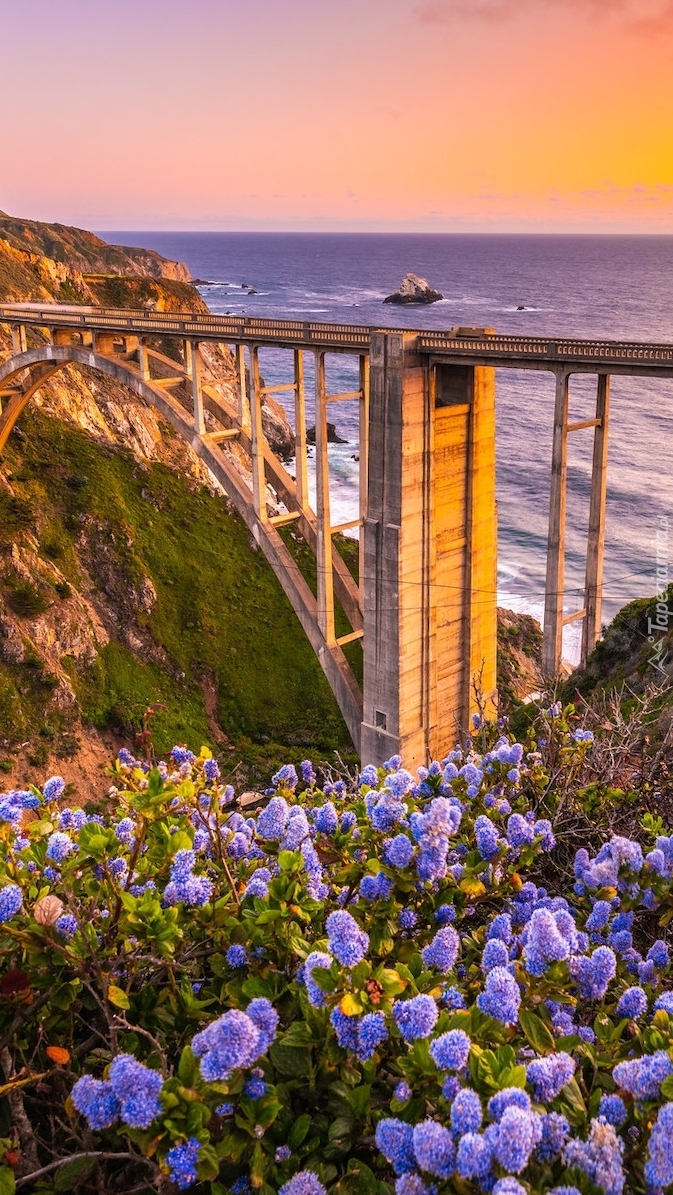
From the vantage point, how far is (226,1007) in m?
4.96

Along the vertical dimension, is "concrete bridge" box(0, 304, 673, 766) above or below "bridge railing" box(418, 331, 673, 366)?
below

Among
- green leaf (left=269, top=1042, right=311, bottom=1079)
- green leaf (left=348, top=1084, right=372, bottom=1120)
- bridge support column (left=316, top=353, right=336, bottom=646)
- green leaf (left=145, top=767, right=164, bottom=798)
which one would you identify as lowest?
bridge support column (left=316, top=353, right=336, bottom=646)

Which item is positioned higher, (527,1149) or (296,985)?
(527,1149)

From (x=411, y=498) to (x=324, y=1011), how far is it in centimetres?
2206

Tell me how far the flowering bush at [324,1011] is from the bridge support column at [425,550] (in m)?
19.7

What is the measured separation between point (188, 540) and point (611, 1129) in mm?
45174

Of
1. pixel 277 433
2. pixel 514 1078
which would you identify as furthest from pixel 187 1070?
pixel 277 433

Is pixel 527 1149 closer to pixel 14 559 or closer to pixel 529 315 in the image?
pixel 14 559

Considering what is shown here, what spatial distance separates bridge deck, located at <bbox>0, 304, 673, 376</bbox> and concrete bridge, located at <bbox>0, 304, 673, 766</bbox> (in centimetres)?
5

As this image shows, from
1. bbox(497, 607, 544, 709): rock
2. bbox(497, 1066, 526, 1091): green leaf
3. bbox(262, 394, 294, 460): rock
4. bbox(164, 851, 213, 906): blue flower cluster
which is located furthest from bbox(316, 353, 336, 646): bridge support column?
bbox(262, 394, 294, 460): rock

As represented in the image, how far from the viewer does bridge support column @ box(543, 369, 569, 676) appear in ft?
71.4

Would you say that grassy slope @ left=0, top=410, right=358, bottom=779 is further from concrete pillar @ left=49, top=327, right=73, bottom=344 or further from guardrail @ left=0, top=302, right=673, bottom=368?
guardrail @ left=0, top=302, right=673, bottom=368

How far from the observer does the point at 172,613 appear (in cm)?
4384

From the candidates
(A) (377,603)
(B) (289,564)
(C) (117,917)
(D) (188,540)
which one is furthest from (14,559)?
(C) (117,917)
